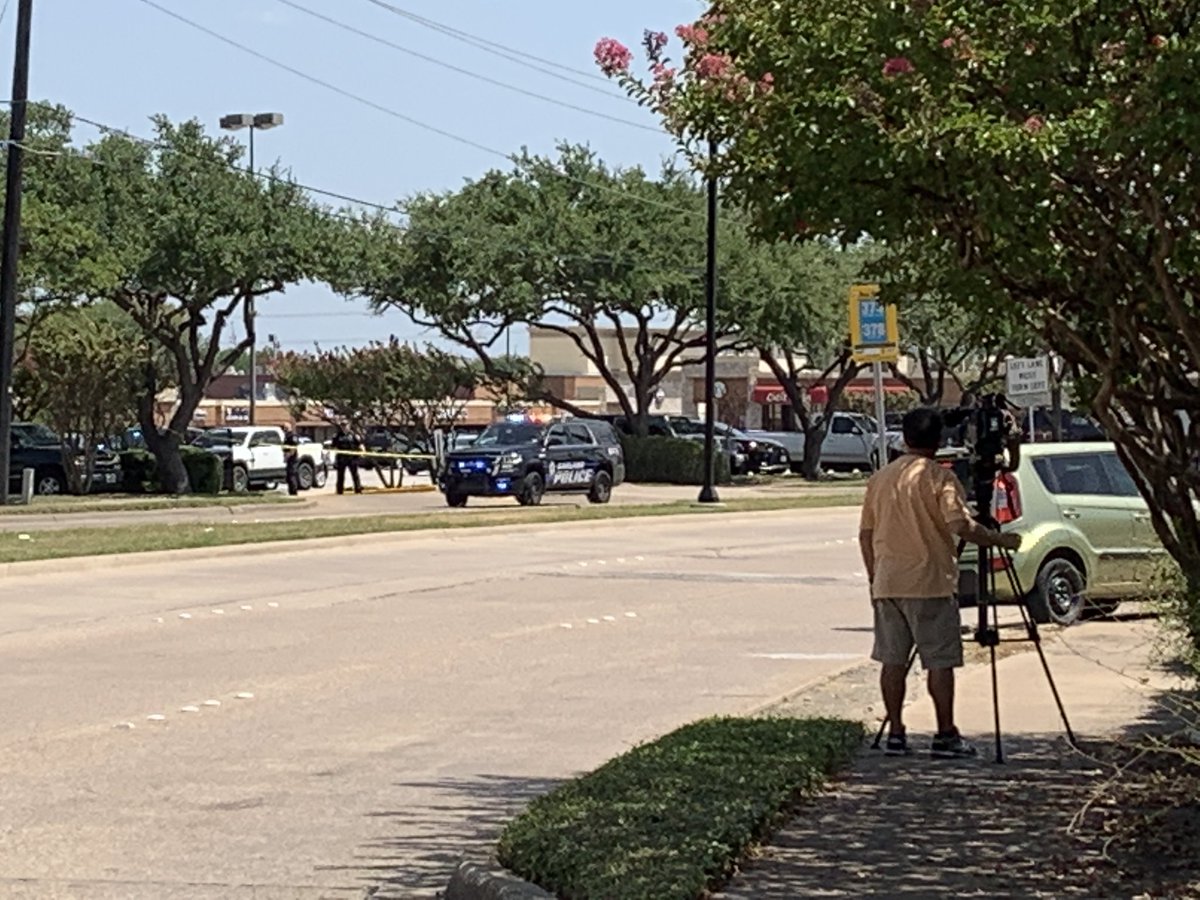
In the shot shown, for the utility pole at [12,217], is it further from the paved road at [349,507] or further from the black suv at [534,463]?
the black suv at [534,463]

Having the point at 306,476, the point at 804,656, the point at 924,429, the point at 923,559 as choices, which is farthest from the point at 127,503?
the point at 923,559

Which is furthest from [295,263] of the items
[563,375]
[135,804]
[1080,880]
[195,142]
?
[563,375]

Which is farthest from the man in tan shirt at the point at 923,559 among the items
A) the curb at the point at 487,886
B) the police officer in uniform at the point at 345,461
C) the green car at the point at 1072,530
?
the police officer in uniform at the point at 345,461

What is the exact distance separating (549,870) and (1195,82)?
3.46 meters

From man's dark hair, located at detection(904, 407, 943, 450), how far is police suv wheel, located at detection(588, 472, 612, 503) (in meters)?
31.1

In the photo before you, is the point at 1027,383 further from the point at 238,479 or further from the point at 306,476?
the point at 306,476

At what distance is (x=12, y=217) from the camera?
35.8 metres

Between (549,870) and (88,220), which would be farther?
(88,220)

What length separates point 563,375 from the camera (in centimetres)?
11600

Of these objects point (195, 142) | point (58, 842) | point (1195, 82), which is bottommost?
point (58, 842)

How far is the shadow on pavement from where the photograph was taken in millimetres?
8117

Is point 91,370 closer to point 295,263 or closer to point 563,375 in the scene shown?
point 295,263

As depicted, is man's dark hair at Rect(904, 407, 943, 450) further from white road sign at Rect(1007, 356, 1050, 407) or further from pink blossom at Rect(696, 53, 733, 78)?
white road sign at Rect(1007, 356, 1050, 407)

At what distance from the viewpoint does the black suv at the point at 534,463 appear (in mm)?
39156
